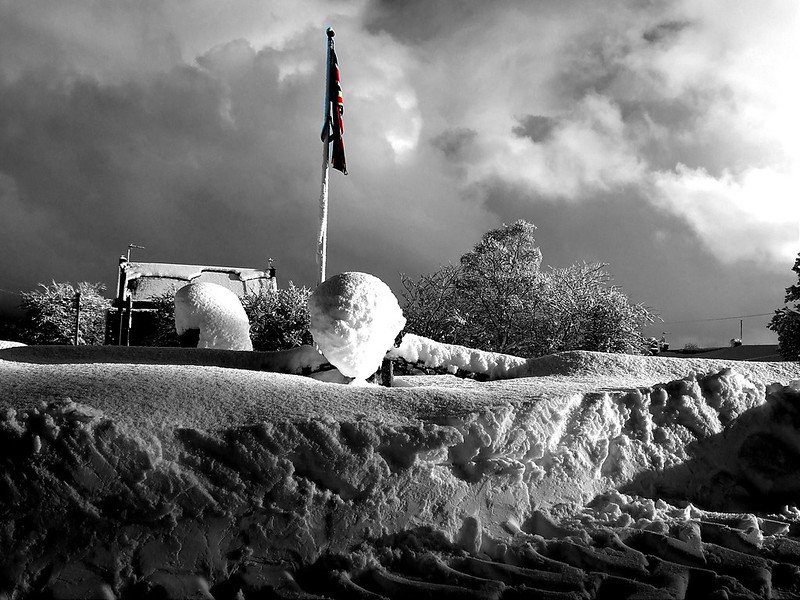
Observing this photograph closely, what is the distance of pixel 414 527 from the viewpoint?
360 cm

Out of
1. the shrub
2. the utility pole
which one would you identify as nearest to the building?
the utility pole

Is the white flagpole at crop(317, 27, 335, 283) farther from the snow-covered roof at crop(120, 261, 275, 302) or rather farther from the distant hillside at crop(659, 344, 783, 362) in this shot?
the distant hillside at crop(659, 344, 783, 362)

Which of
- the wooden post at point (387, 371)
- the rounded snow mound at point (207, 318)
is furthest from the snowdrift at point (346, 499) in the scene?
the rounded snow mound at point (207, 318)

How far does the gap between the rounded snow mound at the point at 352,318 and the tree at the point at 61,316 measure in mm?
18924

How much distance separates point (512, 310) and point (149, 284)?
15.8 meters

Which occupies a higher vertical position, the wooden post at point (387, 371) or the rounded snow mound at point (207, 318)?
the rounded snow mound at point (207, 318)

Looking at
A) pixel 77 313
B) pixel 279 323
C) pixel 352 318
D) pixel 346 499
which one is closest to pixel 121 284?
pixel 77 313

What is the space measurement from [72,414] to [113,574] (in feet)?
2.71

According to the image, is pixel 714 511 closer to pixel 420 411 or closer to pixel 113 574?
pixel 420 411

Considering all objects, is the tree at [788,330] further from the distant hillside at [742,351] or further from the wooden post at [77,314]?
the wooden post at [77,314]

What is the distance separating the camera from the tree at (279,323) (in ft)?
50.5

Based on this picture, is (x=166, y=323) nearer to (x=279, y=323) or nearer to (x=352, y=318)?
(x=279, y=323)

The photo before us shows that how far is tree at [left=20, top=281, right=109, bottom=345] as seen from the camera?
22312 millimetres

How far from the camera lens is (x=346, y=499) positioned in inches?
142
